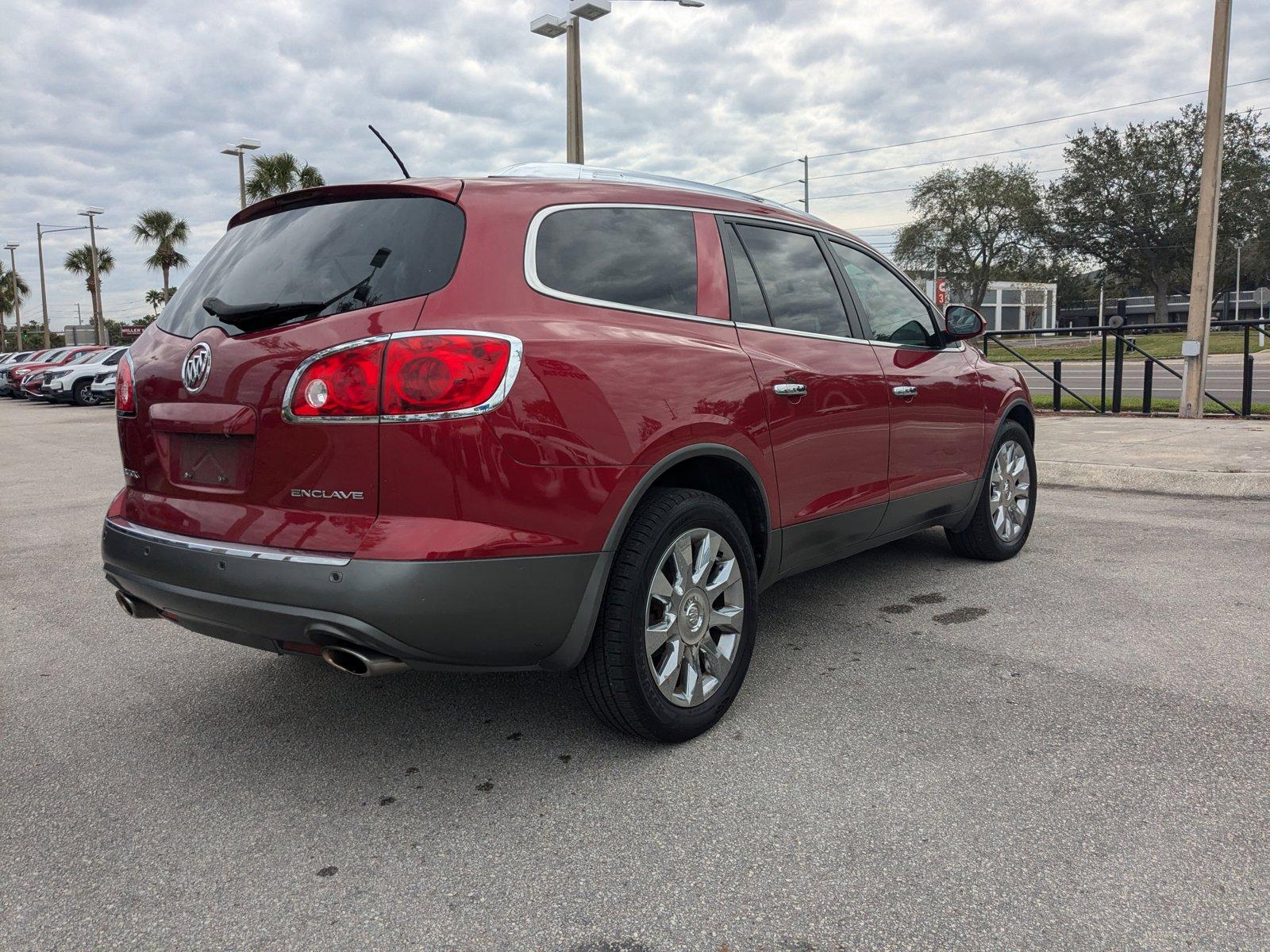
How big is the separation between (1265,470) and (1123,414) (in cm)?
586

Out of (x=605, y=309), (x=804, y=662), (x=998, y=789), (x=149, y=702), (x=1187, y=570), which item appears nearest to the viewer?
(x=998, y=789)

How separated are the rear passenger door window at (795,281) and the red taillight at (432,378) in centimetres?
149

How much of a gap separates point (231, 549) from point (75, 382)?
1114 inches

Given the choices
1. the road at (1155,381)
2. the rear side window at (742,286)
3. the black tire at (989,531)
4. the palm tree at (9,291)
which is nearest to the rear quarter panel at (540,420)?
the rear side window at (742,286)

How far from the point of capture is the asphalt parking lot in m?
2.24

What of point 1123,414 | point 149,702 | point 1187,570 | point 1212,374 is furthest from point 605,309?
point 1212,374

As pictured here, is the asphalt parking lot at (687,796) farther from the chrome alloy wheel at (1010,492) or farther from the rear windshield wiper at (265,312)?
the rear windshield wiper at (265,312)

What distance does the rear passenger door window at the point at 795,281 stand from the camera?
12.3ft

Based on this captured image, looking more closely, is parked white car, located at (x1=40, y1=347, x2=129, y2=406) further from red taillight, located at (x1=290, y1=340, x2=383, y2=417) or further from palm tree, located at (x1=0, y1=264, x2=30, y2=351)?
palm tree, located at (x1=0, y1=264, x2=30, y2=351)

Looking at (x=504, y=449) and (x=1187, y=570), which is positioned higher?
(x=504, y=449)

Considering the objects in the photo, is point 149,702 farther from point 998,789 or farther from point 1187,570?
point 1187,570

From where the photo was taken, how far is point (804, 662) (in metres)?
3.90

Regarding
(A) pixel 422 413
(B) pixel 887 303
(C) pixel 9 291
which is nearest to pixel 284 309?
(A) pixel 422 413

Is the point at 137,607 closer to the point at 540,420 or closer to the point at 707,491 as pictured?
the point at 540,420
